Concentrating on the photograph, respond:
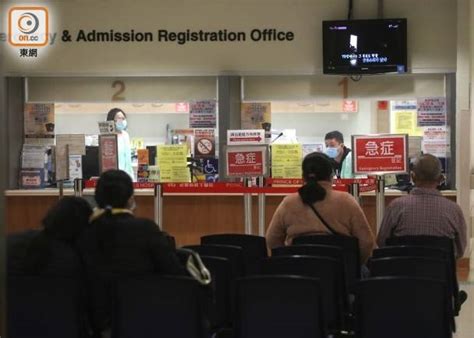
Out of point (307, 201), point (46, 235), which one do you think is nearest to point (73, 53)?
point (307, 201)

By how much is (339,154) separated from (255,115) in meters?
1.03

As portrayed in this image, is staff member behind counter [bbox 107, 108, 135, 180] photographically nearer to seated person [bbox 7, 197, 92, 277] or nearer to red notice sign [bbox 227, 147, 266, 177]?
red notice sign [bbox 227, 147, 266, 177]

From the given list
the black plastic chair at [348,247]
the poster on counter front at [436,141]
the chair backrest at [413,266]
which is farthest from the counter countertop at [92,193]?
the chair backrest at [413,266]

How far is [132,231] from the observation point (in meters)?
4.12

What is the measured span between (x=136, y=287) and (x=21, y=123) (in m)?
6.23

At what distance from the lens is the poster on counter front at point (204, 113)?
31.2ft

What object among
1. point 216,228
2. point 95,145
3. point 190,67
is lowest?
point 216,228

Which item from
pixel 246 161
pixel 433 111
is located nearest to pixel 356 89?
pixel 433 111

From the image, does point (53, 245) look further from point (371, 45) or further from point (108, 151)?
point (371, 45)

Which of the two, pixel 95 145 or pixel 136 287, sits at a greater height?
pixel 95 145

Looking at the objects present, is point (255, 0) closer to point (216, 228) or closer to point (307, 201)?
point (216, 228)

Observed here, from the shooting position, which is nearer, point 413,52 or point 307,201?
point 307,201

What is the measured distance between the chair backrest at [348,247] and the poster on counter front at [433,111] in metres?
4.41

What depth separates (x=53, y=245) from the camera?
4.16m
